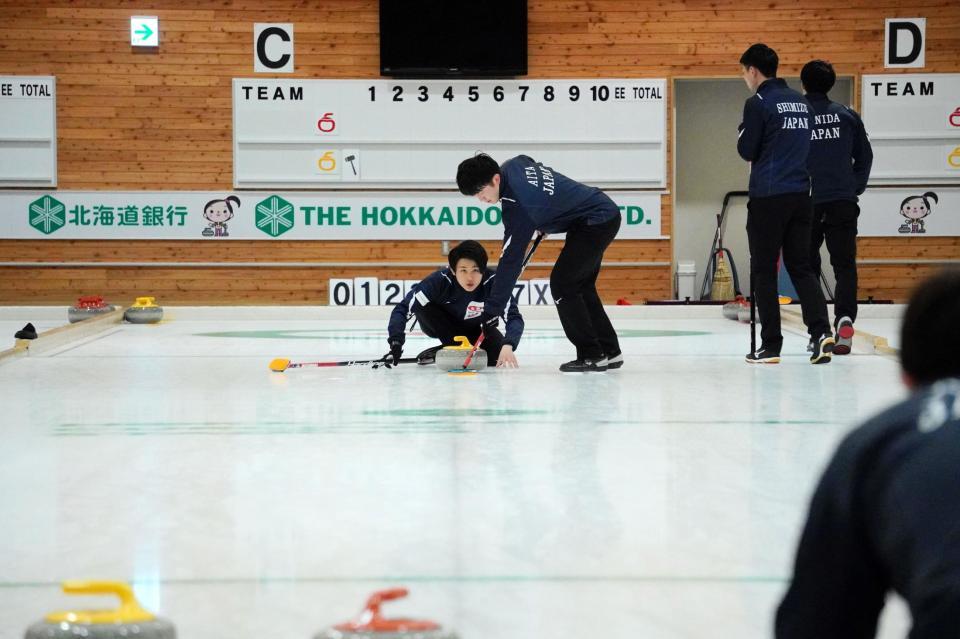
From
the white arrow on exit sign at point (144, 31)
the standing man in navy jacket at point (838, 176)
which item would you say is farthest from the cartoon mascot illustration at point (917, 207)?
the white arrow on exit sign at point (144, 31)

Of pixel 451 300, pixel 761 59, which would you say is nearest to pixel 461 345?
pixel 451 300

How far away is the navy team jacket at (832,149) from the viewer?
5.48m

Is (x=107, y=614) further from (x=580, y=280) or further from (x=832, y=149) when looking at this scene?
(x=832, y=149)

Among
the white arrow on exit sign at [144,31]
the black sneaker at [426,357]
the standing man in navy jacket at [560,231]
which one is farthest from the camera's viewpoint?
the white arrow on exit sign at [144,31]

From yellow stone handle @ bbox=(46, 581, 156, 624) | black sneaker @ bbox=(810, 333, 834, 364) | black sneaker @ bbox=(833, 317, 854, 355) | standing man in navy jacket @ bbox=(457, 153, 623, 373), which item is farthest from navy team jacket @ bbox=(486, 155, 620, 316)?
yellow stone handle @ bbox=(46, 581, 156, 624)

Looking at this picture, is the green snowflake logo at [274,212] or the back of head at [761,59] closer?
the back of head at [761,59]

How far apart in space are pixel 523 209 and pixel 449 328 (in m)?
0.83

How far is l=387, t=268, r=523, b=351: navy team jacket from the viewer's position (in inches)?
198

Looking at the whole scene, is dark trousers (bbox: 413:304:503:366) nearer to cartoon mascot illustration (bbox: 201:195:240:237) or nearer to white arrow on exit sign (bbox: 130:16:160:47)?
cartoon mascot illustration (bbox: 201:195:240:237)

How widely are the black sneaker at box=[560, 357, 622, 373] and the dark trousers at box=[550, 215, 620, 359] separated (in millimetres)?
21

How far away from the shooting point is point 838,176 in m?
5.49

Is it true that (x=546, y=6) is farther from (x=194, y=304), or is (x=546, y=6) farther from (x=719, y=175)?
(x=194, y=304)

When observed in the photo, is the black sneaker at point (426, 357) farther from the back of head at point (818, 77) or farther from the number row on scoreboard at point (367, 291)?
the number row on scoreboard at point (367, 291)

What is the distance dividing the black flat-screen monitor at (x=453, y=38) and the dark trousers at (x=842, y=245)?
185 inches
